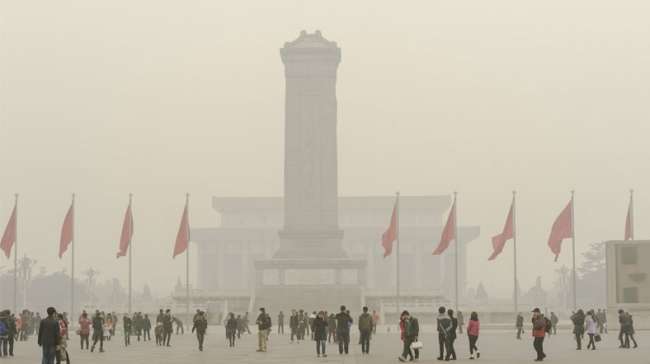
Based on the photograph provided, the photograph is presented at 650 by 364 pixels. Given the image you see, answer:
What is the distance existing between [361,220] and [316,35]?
75.4 metres

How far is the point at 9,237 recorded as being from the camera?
225ft

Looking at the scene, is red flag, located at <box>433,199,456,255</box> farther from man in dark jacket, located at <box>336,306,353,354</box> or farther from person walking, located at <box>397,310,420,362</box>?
person walking, located at <box>397,310,420,362</box>

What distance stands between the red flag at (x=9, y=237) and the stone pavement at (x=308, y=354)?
59.9ft

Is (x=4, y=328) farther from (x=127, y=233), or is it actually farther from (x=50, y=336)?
(x=127, y=233)

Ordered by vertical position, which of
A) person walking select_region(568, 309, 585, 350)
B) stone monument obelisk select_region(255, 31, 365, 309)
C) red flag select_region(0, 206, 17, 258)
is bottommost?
person walking select_region(568, 309, 585, 350)

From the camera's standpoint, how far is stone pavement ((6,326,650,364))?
36.2 metres

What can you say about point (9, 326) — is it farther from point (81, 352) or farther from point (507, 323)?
point (507, 323)

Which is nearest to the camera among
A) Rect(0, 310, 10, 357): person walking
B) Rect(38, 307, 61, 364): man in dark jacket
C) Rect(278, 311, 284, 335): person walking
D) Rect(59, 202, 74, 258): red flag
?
Rect(38, 307, 61, 364): man in dark jacket

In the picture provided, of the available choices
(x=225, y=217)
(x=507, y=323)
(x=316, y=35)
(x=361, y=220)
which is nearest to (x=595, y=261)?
(x=361, y=220)

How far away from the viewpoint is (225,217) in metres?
193

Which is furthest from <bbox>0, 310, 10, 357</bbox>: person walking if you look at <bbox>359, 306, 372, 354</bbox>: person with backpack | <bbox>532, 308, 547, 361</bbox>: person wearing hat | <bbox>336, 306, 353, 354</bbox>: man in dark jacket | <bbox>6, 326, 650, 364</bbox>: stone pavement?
<bbox>532, 308, 547, 361</bbox>: person wearing hat

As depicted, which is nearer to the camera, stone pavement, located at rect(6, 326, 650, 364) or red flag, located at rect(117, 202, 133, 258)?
stone pavement, located at rect(6, 326, 650, 364)

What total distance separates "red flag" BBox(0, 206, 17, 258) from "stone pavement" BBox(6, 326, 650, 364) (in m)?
18.2

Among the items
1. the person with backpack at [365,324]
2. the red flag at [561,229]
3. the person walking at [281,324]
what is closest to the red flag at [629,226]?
the red flag at [561,229]
